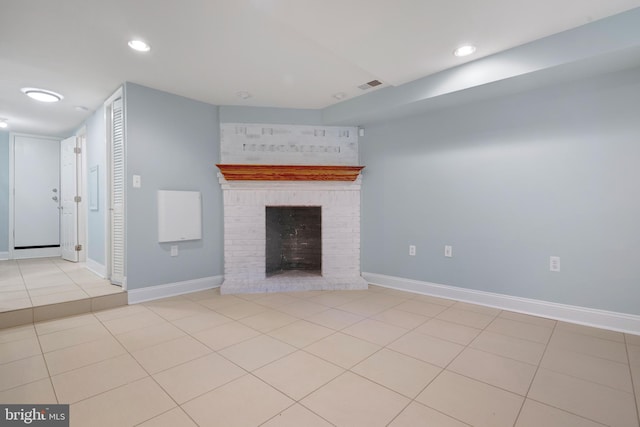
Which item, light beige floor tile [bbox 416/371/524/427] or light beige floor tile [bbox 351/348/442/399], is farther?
light beige floor tile [bbox 351/348/442/399]

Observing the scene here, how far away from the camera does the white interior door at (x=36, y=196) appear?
493 centimetres

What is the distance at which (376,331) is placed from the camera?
2367mm

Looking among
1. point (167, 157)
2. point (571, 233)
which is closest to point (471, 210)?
point (571, 233)

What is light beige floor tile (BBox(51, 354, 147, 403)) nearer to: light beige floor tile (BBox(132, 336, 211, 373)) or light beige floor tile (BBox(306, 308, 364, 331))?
light beige floor tile (BBox(132, 336, 211, 373))

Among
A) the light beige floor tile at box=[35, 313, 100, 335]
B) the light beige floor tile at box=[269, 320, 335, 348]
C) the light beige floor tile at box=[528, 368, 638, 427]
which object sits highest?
the light beige floor tile at box=[528, 368, 638, 427]

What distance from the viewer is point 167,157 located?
3354 millimetres

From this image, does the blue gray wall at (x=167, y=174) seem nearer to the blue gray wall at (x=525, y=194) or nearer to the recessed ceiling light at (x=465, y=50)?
the blue gray wall at (x=525, y=194)

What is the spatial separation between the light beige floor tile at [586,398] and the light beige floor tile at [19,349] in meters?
3.29

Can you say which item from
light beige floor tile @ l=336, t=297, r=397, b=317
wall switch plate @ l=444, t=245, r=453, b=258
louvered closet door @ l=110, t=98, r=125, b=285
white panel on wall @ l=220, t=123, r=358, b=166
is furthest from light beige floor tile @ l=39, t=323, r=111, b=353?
wall switch plate @ l=444, t=245, r=453, b=258

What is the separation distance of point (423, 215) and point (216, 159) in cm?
279

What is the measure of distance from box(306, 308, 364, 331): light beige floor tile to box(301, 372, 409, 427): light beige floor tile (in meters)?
0.79

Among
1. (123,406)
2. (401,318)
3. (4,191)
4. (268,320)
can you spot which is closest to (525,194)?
(401,318)

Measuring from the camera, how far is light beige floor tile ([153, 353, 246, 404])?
5.20ft

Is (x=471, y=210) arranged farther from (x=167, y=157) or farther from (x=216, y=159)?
(x=167, y=157)
